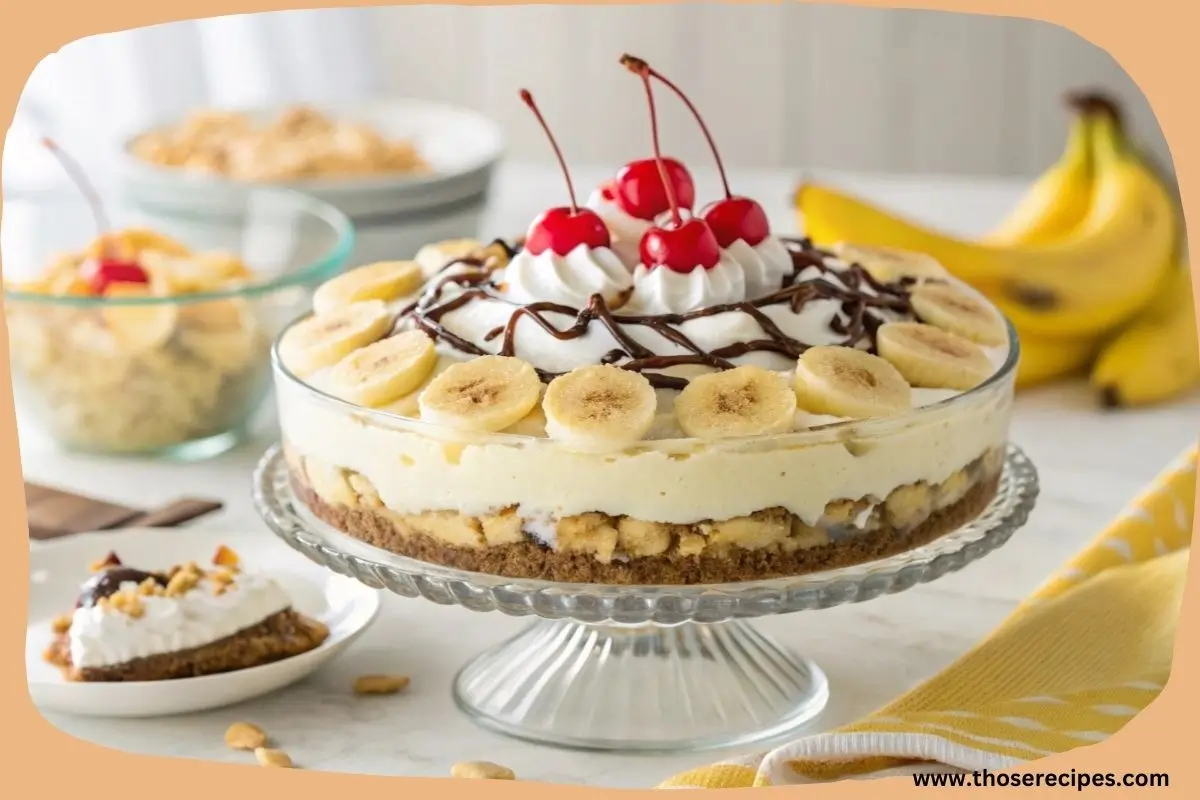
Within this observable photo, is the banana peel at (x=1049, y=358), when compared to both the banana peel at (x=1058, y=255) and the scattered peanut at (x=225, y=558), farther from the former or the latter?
the scattered peanut at (x=225, y=558)

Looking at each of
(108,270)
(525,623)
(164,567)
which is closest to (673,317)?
(525,623)

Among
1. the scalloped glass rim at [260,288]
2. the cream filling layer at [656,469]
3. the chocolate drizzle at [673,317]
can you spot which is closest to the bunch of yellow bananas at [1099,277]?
the scalloped glass rim at [260,288]

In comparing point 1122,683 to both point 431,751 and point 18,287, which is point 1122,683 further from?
point 18,287

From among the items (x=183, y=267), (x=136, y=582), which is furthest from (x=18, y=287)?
(x=136, y=582)

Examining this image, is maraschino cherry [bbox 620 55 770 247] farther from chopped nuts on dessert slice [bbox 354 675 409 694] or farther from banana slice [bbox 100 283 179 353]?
banana slice [bbox 100 283 179 353]

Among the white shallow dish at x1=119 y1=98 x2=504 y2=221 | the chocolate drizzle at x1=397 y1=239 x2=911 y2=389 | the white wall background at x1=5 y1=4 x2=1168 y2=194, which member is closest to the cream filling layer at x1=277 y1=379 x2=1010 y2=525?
the chocolate drizzle at x1=397 y1=239 x2=911 y2=389

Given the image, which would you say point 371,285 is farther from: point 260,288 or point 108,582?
point 260,288
